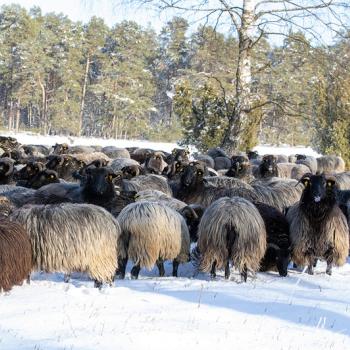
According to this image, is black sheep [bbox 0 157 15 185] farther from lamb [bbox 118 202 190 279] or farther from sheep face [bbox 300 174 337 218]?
sheep face [bbox 300 174 337 218]

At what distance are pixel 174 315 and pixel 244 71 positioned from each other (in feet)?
42.9

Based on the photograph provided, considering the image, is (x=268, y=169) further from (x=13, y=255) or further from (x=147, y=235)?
(x=13, y=255)

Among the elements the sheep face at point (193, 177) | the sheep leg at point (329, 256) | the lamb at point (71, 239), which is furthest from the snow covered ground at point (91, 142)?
the lamb at point (71, 239)

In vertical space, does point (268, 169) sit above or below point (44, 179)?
above

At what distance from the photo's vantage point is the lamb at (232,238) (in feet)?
25.3

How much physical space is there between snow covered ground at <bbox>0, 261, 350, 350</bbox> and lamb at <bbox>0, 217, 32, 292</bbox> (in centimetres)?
14

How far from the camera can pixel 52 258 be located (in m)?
6.78

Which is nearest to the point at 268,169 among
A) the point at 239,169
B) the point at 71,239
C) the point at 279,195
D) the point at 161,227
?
the point at 239,169

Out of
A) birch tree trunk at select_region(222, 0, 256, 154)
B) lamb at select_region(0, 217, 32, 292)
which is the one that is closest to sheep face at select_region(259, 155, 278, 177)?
birch tree trunk at select_region(222, 0, 256, 154)

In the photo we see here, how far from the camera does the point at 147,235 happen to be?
308 inches

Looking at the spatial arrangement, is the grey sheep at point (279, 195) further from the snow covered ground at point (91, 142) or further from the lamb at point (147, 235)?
the snow covered ground at point (91, 142)

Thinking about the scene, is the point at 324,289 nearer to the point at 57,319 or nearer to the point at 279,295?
the point at 279,295

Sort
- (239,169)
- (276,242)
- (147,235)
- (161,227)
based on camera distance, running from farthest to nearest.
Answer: (239,169) < (276,242) < (161,227) < (147,235)

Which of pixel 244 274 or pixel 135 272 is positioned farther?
pixel 135 272
